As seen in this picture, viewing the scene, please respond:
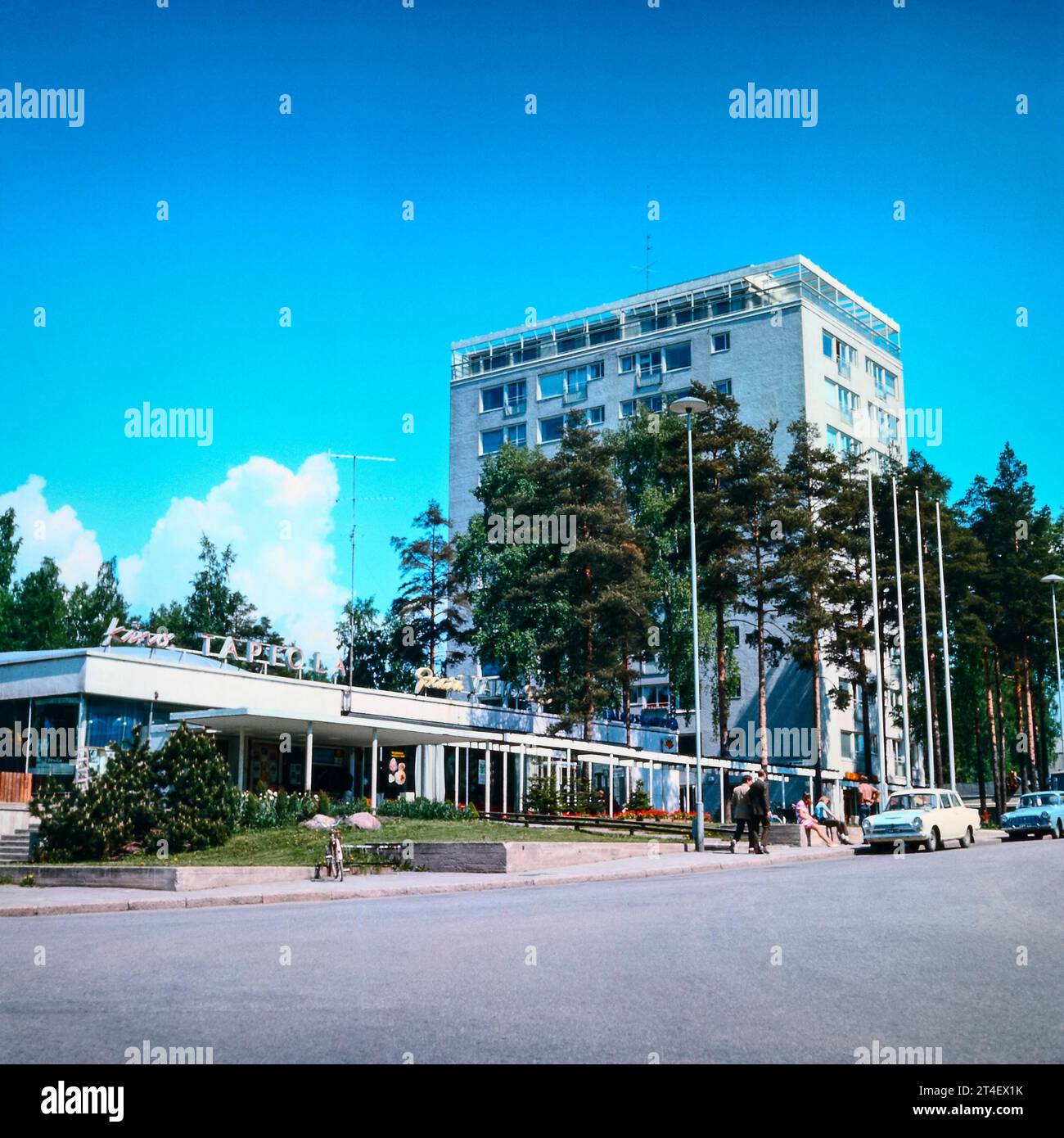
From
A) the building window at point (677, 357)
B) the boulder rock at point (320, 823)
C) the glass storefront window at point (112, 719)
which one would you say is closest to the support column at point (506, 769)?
the glass storefront window at point (112, 719)

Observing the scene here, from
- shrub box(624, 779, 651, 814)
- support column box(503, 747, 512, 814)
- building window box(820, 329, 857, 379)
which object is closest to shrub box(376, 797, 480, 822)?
support column box(503, 747, 512, 814)

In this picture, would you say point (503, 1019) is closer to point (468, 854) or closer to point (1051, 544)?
point (468, 854)

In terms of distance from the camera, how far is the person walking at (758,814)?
28812 millimetres

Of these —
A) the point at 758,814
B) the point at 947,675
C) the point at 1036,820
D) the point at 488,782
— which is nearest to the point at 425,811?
the point at 488,782

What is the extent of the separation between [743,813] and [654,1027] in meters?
22.9

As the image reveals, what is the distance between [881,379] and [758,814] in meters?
57.4

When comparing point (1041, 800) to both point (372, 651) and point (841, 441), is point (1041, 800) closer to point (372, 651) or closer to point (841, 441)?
point (841, 441)

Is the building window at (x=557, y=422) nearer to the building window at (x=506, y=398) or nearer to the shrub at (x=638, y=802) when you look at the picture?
the building window at (x=506, y=398)

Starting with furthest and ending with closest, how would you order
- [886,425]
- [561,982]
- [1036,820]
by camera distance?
[886,425], [1036,820], [561,982]

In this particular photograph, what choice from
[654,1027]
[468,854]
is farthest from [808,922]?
[468,854]

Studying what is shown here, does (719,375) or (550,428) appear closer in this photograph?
(719,375)

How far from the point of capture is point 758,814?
28.9 m

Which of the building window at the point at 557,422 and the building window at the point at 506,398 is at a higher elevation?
the building window at the point at 506,398

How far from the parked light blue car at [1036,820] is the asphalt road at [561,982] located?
81.9ft
